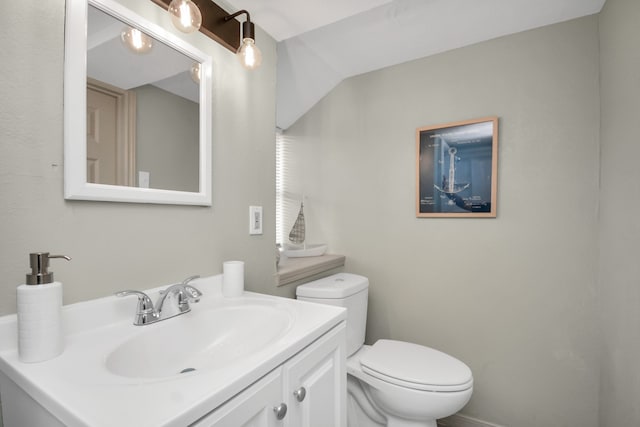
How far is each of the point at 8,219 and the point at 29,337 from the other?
0.26m

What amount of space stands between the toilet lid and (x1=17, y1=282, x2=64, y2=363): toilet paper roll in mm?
1193

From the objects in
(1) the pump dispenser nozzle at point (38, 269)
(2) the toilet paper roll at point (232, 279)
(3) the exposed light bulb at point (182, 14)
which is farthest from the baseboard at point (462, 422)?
(3) the exposed light bulb at point (182, 14)

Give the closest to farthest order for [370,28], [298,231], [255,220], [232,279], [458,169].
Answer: [232,279], [255,220], [370,28], [458,169], [298,231]

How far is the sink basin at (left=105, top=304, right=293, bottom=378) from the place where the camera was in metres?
0.72

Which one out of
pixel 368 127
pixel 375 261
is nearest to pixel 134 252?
pixel 375 261

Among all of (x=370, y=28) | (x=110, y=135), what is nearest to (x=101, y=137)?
(x=110, y=135)

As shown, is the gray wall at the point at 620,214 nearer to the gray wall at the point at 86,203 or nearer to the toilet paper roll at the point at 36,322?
the gray wall at the point at 86,203

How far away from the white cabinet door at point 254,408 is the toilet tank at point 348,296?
0.84 m

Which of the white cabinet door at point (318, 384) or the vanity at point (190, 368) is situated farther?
the white cabinet door at point (318, 384)

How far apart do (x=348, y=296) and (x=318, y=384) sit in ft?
2.51

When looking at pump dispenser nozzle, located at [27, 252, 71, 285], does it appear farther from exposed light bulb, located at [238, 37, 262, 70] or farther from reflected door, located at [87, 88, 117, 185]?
exposed light bulb, located at [238, 37, 262, 70]

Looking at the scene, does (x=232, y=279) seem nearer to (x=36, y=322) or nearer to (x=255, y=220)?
(x=255, y=220)

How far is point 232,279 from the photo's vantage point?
1094mm

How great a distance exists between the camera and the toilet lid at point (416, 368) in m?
1.25
